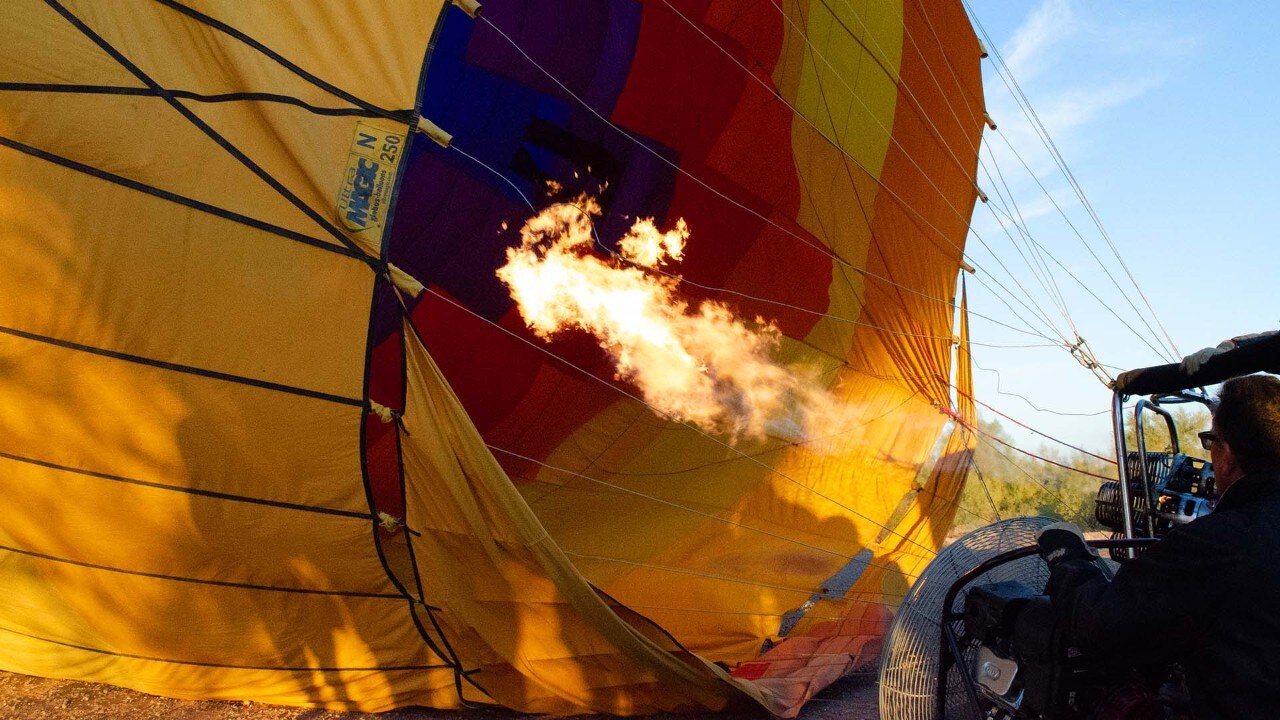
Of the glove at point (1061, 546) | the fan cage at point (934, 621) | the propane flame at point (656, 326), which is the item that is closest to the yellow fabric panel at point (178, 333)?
the propane flame at point (656, 326)

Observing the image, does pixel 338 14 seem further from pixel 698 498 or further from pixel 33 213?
pixel 698 498

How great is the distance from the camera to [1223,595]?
1488 mm

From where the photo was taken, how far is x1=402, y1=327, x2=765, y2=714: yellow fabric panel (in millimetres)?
2756

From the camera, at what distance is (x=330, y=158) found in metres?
2.51

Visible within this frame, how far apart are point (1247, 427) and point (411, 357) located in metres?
2.17

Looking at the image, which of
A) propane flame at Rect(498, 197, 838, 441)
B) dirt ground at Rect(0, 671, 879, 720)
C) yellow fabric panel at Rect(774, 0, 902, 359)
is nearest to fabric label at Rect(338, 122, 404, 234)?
propane flame at Rect(498, 197, 838, 441)

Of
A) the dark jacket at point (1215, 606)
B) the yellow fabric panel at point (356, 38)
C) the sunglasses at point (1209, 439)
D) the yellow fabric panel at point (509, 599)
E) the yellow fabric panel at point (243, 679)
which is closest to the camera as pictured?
the dark jacket at point (1215, 606)

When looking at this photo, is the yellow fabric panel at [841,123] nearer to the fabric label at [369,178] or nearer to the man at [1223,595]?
the fabric label at [369,178]

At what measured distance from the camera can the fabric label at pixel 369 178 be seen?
8.32 ft

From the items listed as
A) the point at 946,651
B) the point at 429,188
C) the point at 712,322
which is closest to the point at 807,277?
the point at 712,322

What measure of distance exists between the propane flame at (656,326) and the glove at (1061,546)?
7.86 ft

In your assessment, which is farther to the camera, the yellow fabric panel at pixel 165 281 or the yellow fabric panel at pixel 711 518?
the yellow fabric panel at pixel 711 518

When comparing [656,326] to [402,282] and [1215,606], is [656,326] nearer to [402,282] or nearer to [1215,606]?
[402,282]

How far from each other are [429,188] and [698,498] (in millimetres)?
2093
